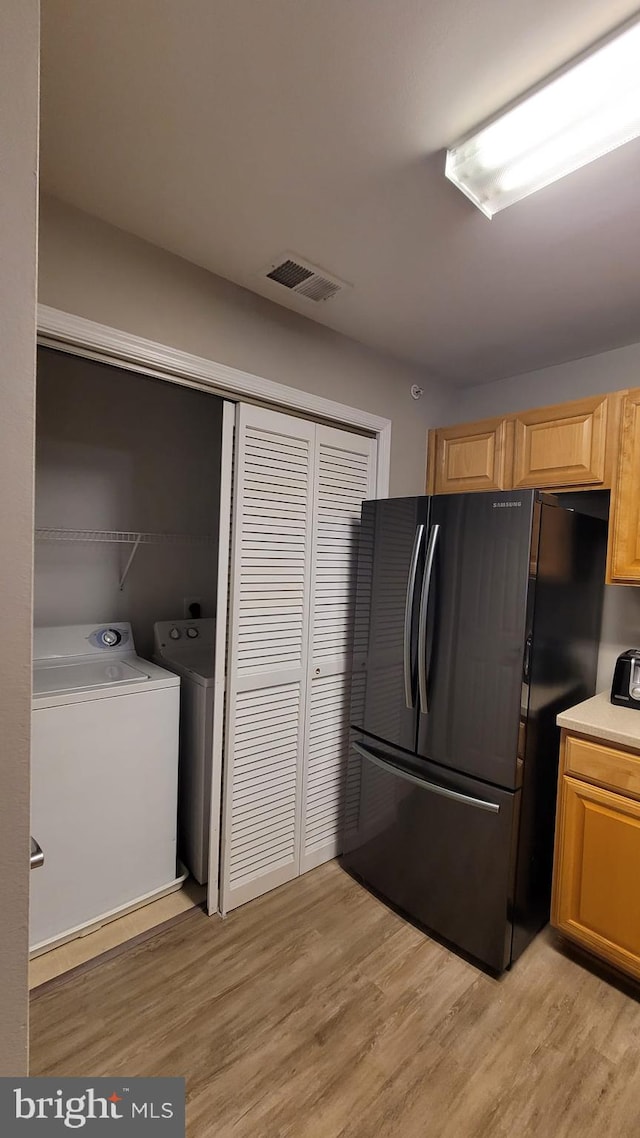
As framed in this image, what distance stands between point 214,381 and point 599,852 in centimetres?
223

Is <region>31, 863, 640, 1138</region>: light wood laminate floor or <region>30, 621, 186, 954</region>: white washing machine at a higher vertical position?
<region>30, 621, 186, 954</region>: white washing machine

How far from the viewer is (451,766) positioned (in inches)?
76.3

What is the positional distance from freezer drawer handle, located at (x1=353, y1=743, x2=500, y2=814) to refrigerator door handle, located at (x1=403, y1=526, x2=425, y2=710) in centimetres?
29

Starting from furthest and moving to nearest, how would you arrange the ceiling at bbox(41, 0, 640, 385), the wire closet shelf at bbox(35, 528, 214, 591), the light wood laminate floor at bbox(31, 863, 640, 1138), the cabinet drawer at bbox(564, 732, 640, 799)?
the wire closet shelf at bbox(35, 528, 214, 591), the cabinet drawer at bbox(564, 732, 640, 799), the light wood laminate floor at bbox(31, 863, 640, 1138), the ceiling at bbox(41, 0, 640, 385)

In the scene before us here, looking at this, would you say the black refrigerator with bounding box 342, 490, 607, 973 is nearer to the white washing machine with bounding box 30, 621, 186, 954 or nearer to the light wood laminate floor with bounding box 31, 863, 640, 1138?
the light wood laminate floor with bounding box 31, 863, 640, 1138

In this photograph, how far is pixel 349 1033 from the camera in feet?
5.17

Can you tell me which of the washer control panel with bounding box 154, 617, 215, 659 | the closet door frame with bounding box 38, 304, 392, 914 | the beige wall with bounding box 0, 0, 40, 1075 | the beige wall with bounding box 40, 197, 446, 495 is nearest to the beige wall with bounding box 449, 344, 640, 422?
the beige wall with bounding box 40, 197, 446, 495

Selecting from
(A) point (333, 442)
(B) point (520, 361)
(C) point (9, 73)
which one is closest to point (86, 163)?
(C) point (9, 73)

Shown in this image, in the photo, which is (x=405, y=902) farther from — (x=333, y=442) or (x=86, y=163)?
(x=86, y=163)

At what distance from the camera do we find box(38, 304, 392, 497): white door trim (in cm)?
154

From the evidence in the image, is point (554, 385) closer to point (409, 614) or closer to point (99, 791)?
point (409, 614)

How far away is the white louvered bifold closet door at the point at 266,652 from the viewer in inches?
79.6

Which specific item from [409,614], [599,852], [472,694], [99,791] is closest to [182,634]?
[99,791]

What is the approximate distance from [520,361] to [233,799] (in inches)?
98.0
